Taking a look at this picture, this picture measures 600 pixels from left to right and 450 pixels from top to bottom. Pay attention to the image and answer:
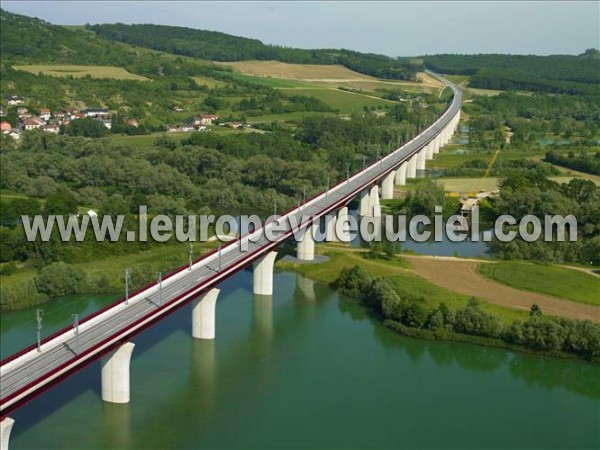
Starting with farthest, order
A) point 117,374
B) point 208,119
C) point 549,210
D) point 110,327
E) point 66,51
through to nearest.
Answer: point 66,51
point 208,119
point 549,210
point 117,374
point 110,327

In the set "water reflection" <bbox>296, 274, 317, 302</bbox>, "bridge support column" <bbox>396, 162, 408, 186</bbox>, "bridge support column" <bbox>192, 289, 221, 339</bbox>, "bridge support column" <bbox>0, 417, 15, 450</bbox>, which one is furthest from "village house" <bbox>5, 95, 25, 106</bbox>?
"bridge support column" <bbox>0, 417, 15, 450</bbox>

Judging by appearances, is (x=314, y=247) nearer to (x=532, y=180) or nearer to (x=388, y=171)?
(x=388, y=171)

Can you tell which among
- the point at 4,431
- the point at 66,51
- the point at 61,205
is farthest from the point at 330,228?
the point at 66,51

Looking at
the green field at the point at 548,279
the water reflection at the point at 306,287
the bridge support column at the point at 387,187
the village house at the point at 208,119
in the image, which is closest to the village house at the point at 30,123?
the village house at the point at 208,119

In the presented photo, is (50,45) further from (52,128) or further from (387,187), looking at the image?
(387,187)

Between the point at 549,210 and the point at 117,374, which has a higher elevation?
the point at 549,210

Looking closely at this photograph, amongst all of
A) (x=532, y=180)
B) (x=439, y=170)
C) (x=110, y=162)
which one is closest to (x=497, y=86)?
(x=439, y=170)

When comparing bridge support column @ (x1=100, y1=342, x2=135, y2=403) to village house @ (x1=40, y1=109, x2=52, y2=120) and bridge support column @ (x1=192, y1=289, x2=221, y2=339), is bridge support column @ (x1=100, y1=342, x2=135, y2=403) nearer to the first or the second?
bridge support column @ (x1=192, y1=289, x2=221, y2=339)
